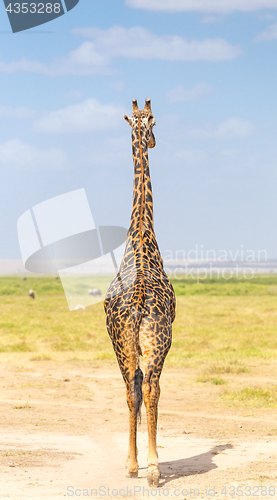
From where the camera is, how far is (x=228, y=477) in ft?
18.3

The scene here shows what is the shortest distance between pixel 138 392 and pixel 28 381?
6.64 m

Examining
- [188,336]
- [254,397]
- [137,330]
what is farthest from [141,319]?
[188,336]

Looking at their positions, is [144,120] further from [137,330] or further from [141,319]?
[137,330]

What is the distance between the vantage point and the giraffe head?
21.7ft

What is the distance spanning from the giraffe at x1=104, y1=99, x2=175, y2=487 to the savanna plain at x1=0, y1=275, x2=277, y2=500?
68 centimetres

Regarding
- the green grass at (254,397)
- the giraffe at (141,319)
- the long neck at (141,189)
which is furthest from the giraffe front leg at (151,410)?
the green grass at (254,397)

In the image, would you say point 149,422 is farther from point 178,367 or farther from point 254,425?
point 178,367

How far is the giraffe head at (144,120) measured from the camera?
6617 mm

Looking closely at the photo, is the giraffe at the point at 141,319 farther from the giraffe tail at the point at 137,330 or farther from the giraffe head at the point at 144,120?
the giraffe head at the point at 144,120

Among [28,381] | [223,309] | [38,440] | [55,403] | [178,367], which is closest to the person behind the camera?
[38,440]

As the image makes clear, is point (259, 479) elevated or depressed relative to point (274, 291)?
elevated

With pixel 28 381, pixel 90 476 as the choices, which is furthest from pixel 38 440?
pixel 28 381

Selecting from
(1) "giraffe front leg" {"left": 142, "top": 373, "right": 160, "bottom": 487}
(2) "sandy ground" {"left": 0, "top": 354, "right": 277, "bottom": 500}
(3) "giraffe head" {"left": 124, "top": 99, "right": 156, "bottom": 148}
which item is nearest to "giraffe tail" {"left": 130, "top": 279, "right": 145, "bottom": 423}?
(1) "giraffe front leg" {"left": 142, "top": 373, "right": 160, "bottom": 487}

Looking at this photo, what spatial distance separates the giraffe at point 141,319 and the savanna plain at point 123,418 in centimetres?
68
